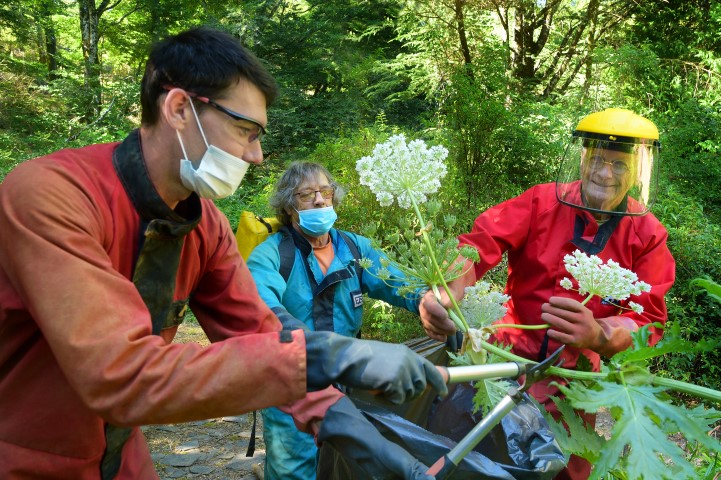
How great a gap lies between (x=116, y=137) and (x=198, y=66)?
10.4 m

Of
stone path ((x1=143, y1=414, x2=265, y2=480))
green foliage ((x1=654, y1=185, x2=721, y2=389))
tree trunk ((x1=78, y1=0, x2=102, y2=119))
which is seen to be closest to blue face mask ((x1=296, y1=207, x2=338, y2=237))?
stone path ((x1=143, y1=414, x2=265, y2=480))

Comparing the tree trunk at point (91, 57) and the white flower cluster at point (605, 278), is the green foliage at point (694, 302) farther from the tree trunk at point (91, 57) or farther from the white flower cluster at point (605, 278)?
the tree trunk at point (91, 57)

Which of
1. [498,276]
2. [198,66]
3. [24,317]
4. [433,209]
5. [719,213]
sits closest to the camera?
[24,317]

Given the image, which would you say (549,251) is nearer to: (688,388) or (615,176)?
(615,176)

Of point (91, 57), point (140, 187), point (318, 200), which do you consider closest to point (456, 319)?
point (140, 187)

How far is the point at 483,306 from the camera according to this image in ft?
6.68

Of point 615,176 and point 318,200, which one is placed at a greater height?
point 615,176

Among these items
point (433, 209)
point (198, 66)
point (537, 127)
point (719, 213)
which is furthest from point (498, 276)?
point (198, 66)

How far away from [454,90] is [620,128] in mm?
5008

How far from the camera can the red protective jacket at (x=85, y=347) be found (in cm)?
120

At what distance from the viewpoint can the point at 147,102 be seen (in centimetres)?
180

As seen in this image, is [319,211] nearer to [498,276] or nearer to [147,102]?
[147,102]

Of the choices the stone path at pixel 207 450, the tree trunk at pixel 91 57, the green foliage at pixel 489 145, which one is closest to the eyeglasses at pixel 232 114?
the stone path at pixel 207 450

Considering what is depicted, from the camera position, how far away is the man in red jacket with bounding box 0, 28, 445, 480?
1219 millimetres
